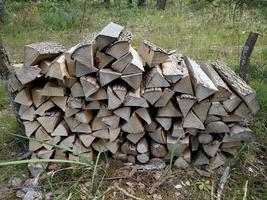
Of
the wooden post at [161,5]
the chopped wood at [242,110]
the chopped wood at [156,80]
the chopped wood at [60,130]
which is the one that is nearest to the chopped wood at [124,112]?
the chopped wood at [156,80]

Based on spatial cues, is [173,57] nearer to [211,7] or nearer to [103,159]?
[103,159]

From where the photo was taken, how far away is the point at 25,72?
2879mm

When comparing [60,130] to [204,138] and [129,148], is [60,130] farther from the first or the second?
[204,138]

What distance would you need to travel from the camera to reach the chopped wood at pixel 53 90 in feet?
9.62

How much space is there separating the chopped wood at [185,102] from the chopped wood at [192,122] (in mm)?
65

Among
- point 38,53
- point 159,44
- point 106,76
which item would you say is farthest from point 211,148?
point 159,44

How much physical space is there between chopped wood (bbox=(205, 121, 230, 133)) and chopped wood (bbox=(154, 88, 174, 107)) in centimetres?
44

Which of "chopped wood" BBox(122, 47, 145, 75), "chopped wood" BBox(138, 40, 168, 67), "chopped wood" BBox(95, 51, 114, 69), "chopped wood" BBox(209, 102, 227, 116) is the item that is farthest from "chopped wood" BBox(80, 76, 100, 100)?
"chopped wood" BBox(209, 102, 227, 116)

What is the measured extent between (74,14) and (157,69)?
626 cm

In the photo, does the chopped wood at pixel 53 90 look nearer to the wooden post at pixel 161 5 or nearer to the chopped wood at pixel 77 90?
the chopped wood at pixel 77 90

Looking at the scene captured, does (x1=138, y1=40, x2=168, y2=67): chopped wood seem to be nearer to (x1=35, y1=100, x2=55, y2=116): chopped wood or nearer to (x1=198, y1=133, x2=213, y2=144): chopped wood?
(x1=198, y1=133, x2=213, y2=144): chopped wood

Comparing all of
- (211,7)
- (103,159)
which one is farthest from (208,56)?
(211,7)

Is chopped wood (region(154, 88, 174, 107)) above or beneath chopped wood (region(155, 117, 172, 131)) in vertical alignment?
above

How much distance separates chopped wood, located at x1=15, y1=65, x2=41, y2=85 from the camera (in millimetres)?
2869
